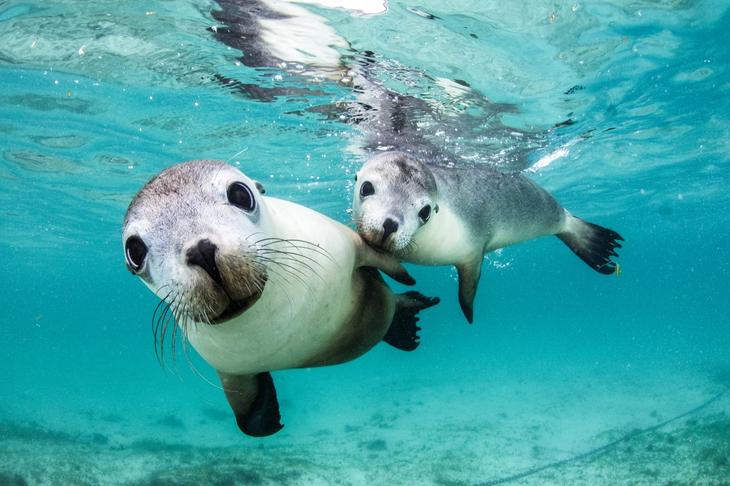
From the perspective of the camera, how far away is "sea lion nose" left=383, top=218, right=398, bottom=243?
370cm

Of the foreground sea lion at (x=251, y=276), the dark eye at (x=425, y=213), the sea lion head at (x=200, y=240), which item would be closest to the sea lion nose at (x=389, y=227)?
the foreground sea lion at (x=251, y=276)

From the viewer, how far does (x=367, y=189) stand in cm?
415

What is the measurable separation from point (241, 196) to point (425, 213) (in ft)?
7.16

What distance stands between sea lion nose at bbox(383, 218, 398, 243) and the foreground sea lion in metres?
0.15

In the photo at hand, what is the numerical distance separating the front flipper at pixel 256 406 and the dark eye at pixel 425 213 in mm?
1684

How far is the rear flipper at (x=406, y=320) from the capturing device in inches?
172

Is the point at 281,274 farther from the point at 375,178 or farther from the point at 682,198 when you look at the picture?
the point at 682,198

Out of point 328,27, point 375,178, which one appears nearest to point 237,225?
point 375,178

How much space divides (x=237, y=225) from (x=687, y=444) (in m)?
11.5

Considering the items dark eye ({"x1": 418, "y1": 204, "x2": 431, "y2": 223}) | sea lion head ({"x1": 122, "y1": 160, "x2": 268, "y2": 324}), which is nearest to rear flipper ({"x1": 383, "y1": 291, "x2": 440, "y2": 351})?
dark eye ({"x1": 418, "y1": 204, "x2": 431, "y2": 223})

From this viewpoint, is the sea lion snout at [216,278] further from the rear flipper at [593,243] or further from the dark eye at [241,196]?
the rear flipper at [593,243]

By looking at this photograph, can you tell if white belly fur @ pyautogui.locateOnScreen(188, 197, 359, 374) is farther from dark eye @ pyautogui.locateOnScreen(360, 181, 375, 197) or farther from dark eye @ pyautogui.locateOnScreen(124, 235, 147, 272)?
dark eye @ pyautogui.locateOnScreen(360, 181, 375, 197)

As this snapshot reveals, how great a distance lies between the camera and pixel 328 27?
19.1 ft

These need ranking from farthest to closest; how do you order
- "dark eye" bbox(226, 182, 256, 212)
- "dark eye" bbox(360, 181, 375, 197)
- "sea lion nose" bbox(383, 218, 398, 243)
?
"dark eye" bbox(360, 181, 375, 197), "sea lion nose" bbox(383, 218, 398, 243), "dark eye" bbox(226, 182, 256, 212)
